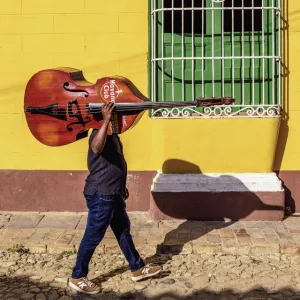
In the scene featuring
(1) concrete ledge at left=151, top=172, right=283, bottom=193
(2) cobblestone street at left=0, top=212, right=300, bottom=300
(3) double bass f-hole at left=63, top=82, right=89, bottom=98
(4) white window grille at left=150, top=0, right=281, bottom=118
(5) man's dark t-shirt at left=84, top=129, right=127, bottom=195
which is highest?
(4) white window grille at left=150, top=0, right=281, bottom=118

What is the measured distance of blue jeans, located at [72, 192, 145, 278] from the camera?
3.64m

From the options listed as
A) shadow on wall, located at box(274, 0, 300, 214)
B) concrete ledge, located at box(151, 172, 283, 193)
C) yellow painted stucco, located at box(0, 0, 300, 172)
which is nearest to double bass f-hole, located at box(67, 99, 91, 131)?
yellow painted stucco, located at box(0, 0, 300, 172)

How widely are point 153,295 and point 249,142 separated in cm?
219

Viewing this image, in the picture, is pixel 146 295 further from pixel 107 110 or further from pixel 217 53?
pixel 217 53

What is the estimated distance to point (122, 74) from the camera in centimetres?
541

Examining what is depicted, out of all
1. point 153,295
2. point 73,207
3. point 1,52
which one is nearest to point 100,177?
point 153,295

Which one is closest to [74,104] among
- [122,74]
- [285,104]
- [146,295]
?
[146,295]

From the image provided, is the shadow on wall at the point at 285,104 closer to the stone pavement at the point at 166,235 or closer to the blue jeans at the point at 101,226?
the stone pavement at the point at 166,235

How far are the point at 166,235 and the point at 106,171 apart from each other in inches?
56.9

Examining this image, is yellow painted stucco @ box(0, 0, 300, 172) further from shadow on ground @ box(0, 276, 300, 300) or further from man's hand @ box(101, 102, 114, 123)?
man's hand @ box(101, 102, 114, 123)

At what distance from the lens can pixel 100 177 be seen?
3.63 meters

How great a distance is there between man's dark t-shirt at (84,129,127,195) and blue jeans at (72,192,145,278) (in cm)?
6

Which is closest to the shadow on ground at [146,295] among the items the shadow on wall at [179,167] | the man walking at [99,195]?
the man walking at [99,195]

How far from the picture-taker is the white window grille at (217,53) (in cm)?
523
